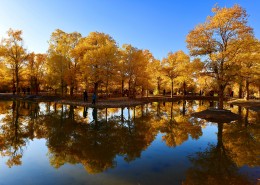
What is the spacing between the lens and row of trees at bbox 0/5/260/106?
75.5 ft

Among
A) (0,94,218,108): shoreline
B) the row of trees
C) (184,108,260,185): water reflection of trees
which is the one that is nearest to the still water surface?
(184,108,260,185): water reflection of trees

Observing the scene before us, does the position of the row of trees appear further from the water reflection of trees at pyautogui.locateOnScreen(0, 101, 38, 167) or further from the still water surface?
the water reflection of trees at pyautogui.locateOnScreen(0, 101, 38, 167)

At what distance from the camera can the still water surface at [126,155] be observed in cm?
782

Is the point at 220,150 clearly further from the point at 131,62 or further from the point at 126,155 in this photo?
the point at 131,62

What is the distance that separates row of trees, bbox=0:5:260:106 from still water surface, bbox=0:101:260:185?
959cm

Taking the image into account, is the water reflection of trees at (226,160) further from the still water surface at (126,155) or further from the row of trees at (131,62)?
the row of trees at (131,62)

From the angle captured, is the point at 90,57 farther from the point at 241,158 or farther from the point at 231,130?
the point at 241,158

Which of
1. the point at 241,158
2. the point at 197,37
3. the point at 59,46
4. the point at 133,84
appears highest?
the point at 59,46

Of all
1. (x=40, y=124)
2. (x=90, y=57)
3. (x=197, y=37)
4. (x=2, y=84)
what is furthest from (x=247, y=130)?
(x=2, y=84)

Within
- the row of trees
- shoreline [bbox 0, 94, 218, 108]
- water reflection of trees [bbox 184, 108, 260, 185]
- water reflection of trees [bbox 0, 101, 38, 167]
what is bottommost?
water reflection of trees [bbox 184, 108, 260, 185]

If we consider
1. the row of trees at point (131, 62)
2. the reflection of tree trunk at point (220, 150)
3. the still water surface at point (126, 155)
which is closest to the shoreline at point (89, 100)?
the row of trees at point (131, 62)

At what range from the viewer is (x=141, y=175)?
316 inches

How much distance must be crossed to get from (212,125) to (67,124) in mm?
13421

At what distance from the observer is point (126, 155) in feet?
34.2
